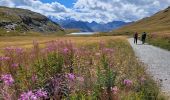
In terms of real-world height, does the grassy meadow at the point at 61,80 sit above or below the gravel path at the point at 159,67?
above

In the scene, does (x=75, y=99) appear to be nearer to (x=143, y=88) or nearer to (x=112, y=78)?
(x=112, y=78)

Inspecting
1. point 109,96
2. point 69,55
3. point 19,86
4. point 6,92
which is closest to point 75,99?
point 109,96

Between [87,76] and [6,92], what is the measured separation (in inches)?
171

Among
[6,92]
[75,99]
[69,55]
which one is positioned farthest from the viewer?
[69,55]

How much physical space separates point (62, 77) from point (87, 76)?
130 centimetres

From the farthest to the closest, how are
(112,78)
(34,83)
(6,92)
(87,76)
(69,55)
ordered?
(69,55), (87,76), (112,78), (34,83), (6,92)

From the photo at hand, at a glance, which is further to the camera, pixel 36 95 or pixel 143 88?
pixel 143 88

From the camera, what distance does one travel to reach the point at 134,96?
10094mm

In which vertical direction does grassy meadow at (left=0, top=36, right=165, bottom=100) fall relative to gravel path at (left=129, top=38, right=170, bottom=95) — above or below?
above

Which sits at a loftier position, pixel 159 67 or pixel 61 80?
pixel 61 80

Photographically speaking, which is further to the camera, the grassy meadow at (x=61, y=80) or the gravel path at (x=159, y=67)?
the gravel path at (x=159, y=67)

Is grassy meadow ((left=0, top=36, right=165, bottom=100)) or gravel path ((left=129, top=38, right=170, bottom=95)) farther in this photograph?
gravel path ((left=129, top=38, right=170, bottom=95))

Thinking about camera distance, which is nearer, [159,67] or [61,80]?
[61,80]

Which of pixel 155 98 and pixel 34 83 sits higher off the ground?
pixel 34 83
